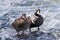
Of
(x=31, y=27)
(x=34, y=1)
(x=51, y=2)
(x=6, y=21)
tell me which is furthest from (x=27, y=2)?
(x=31, y=27)

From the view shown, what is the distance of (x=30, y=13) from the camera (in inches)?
328

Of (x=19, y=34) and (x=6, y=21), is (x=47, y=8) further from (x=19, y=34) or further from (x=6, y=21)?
(x=19, y=34)

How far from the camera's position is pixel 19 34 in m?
6.02

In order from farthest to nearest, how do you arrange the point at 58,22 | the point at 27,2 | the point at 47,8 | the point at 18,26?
the point at 27,2
the point at 47,8
the point at 58,22
the point at 18,26

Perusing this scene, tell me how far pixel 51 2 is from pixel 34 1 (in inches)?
33.7

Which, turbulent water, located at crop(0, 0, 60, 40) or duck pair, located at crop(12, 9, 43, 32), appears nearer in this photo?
duck pair, located at crop(12, 9, 43, 32)

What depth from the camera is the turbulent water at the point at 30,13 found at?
6070 mm

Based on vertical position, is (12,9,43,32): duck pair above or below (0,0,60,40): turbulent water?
above

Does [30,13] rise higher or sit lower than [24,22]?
lower

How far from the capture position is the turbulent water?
19.9 ft

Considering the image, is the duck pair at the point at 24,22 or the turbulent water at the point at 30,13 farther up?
the duck pair at the point at 24,22

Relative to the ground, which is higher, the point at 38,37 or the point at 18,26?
the point at 18,26

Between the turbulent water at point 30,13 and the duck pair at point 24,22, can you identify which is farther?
the turbulent water at point 30,13

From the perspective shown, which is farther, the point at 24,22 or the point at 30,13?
the point at 30,13
